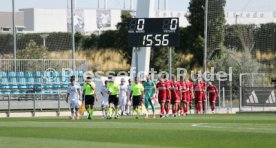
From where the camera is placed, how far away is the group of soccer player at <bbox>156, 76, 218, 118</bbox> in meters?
44.1

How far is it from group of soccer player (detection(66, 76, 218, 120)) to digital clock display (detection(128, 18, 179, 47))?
8.55 ft

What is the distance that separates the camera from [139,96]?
42.8m

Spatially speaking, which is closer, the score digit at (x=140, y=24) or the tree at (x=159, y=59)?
the score digit at (x=140, y=24)

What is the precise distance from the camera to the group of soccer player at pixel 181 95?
1735 inches

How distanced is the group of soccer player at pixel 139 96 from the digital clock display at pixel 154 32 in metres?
2.61

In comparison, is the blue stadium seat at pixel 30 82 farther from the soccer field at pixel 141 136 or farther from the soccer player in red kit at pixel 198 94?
the soccer field at pixel 141 136

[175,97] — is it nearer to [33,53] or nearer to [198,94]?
[198,94]

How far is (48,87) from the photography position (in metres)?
57.9

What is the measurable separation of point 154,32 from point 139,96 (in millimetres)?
8245

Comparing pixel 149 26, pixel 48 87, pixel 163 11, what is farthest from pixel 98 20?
pixel 149 26

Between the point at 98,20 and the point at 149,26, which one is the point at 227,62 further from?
the point at 98,20

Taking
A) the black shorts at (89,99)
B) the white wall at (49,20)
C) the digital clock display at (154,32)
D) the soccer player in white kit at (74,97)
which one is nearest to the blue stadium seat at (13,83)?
the digital clock display at (154,32)

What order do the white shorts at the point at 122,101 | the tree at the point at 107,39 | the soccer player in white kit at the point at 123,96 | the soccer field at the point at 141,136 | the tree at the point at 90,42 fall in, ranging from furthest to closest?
1. the tree at the point at 90,42
2. the tree at the point at 107,39
3. the soccer player in white kit at the point at 123,96
4. the white shorts at the point at 122,101
5. the soccer field at the point at 141,136

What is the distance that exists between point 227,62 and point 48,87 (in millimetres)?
22648
